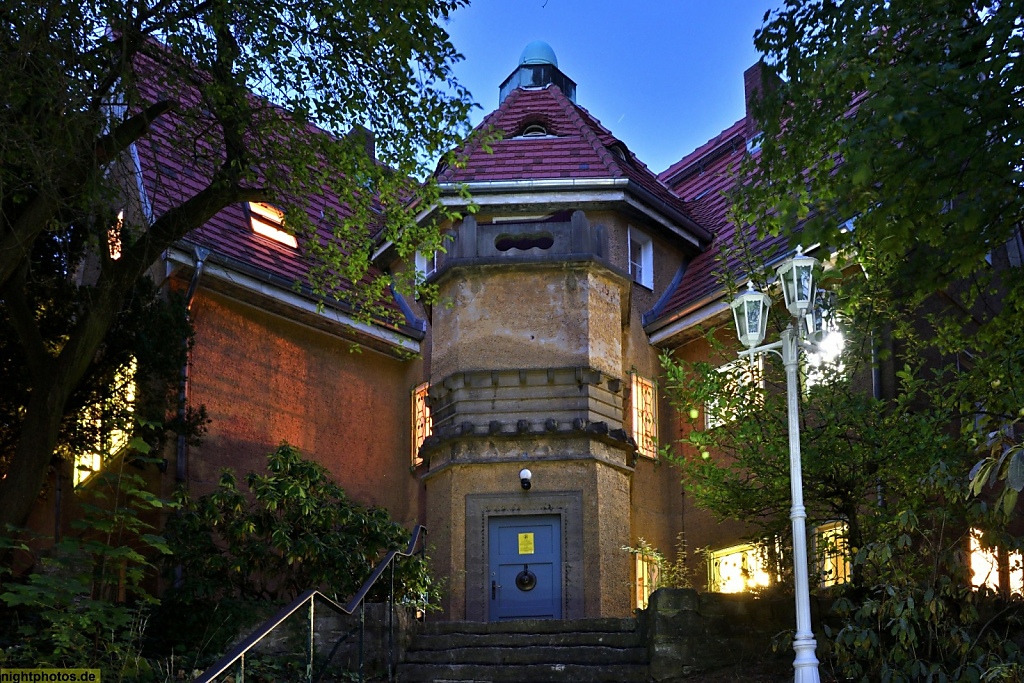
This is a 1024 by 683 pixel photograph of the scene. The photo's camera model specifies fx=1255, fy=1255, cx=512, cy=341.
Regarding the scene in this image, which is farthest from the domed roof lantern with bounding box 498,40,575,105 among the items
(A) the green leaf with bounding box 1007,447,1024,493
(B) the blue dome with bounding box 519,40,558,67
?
(A) the green leaf with bounding box 1007,447,1024,493

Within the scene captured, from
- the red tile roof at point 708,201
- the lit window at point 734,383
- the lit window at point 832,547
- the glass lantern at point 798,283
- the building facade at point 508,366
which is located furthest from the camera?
the red tile roof at point 708,201

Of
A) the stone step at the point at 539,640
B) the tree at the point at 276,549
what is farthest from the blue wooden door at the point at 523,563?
the stone step at the point at 539,640

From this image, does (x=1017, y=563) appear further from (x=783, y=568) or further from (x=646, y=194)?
(x=646, y=194)

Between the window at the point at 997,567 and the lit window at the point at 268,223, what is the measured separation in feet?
37.3

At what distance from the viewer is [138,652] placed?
11172 mm

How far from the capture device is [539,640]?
12727 millimetres

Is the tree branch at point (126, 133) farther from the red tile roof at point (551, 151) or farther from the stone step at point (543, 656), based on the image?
the red tile roof at point (551, 151)

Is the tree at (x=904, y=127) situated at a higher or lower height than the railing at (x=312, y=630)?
higher

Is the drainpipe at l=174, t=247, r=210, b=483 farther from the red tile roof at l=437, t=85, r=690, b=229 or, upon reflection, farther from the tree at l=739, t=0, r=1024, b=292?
the tree at l=739, t=0, r=1024, b=292

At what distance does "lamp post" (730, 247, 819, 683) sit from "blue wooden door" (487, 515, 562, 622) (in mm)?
5365

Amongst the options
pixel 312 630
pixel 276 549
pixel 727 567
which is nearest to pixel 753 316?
pixel 312 630

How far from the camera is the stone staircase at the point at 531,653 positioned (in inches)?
473

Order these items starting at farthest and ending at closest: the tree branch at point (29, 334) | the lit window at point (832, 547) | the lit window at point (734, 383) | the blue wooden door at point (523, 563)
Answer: the blue wooden door at point (523, 563), the lit window at point (734, 383), the lit window at point (832, 547), the tree branch at point (29, 334)

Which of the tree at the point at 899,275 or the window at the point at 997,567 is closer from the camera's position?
the tree at the point at 899,275
